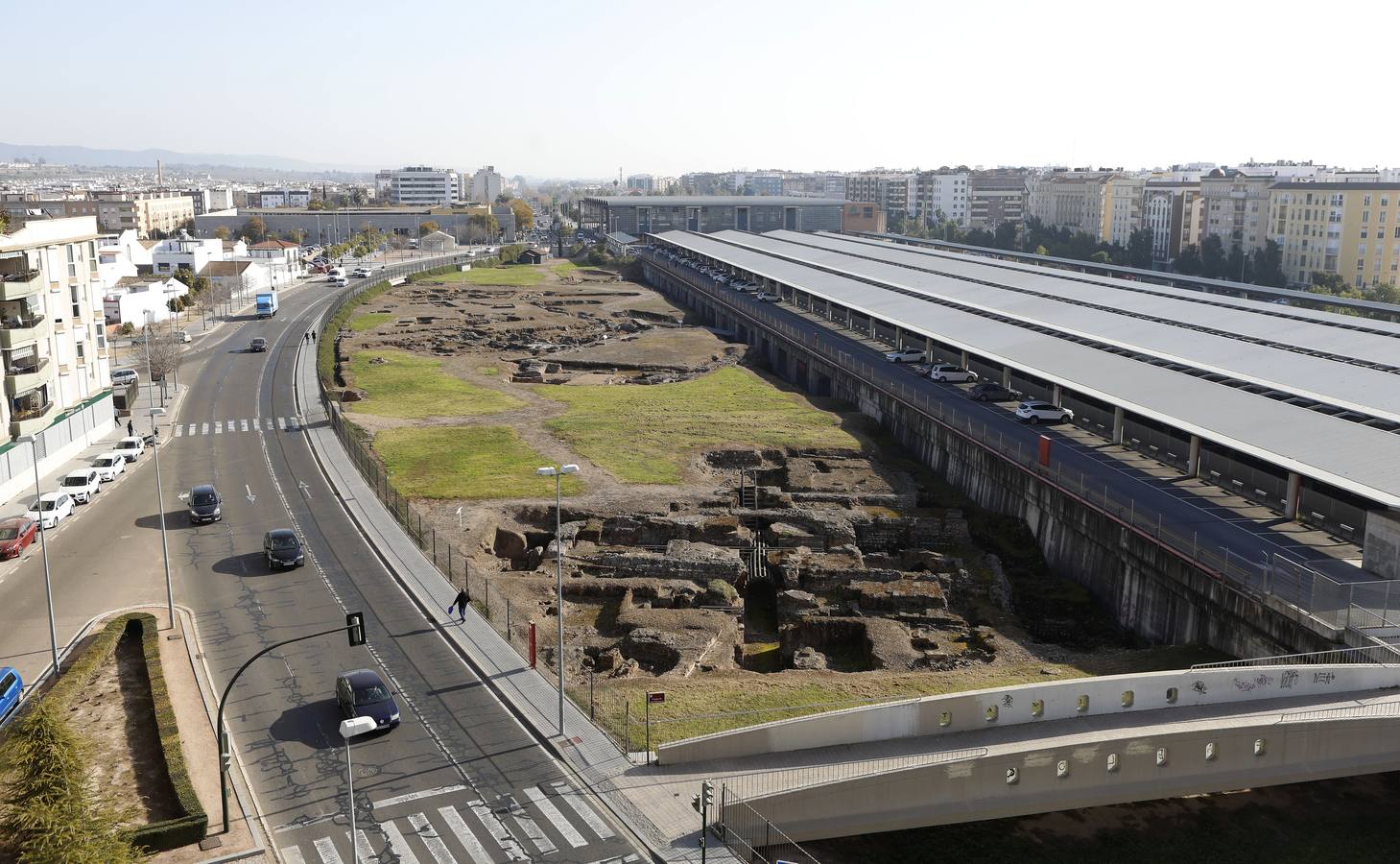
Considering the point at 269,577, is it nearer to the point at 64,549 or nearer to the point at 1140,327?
the point at 64,549

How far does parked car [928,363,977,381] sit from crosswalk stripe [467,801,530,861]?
51.9 m

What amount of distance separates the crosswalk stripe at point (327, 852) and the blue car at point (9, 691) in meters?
11.9

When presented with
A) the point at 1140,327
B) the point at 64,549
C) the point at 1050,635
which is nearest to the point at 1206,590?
the point at 1050,635

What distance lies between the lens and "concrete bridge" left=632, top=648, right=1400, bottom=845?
27.0 metres

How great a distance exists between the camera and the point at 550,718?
32188 millimetres

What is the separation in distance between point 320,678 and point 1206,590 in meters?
29.1

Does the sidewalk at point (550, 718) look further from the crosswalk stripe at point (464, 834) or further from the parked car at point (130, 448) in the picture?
the parked car at point (130, 448)

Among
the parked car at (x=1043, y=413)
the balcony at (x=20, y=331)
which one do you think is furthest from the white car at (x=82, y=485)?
the parked car at (x=1043, y=413)

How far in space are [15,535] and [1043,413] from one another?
49186mm

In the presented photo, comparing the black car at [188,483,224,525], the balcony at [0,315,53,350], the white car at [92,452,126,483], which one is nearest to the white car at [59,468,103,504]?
the white car at [92,452,126,483]

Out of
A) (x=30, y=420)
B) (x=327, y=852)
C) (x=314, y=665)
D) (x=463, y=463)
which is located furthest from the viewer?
(x=463, y=463)

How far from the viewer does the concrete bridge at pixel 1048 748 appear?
27031mm

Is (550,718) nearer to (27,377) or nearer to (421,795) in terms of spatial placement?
(421,795)

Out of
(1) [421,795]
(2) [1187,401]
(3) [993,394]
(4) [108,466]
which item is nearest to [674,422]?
(3) [993,394]
